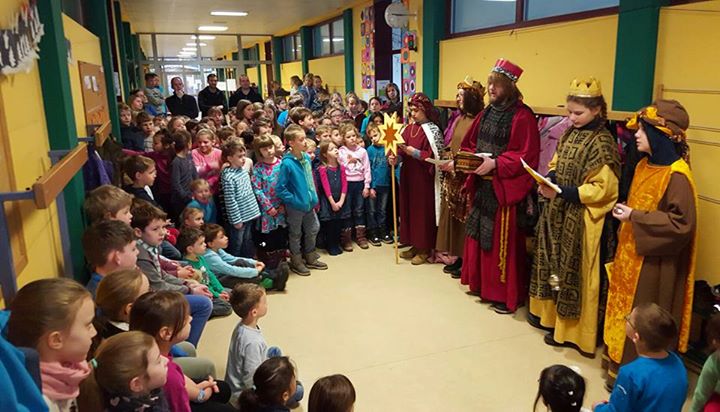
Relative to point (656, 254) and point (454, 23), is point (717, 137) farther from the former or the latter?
point (454, 23)

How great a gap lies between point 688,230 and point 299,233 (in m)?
2.81

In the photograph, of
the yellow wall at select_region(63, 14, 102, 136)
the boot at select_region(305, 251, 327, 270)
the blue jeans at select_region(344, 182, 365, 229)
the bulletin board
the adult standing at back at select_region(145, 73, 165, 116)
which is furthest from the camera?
the adult standing at back at select_region(145, 73, 165, 116)

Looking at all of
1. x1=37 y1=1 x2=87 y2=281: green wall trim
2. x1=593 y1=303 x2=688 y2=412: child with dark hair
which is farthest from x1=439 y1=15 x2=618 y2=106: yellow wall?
x1=37 y1=1 x2=87 y2=281: green wall trim

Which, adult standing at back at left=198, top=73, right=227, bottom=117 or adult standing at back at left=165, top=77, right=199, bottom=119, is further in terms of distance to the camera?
adult standing at back at left=198, top=73, right=227, bottom=117

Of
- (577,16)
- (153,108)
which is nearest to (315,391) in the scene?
(577,16)

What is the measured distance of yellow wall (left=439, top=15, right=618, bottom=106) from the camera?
3.64 m

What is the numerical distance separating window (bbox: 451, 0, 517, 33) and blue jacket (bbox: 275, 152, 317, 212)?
236 cm

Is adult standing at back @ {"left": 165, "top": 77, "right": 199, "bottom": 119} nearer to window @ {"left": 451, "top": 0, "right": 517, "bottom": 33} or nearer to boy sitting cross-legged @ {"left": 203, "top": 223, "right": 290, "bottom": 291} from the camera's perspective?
window @ {"left": 451, "top": 0, "right": 517, "bottom": 33}

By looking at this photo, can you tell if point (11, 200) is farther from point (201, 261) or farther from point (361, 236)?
point (361, 236)

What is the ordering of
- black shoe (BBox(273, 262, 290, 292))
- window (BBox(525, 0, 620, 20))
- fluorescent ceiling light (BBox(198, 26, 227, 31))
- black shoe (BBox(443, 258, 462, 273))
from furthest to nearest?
fluorescent ceiling light (BBox(198, 26, 227, 31)) < black shoe (BBox(443, 258, 462, 273)) < black shoe (BBox(273, 262, 290, 292)) < window (BBox(525, 0, 620, 20))

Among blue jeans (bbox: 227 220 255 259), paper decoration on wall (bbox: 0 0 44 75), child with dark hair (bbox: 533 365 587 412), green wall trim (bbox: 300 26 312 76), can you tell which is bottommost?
blue jeans (bbox: 227 220 255 259)

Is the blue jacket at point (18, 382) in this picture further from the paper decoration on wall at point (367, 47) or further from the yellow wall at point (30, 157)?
the paper decoration on wall at point (367, 47)

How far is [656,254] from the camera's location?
245cm

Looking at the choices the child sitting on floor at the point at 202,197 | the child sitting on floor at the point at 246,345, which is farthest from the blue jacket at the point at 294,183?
the child sitting on floor at the point at 246,345
